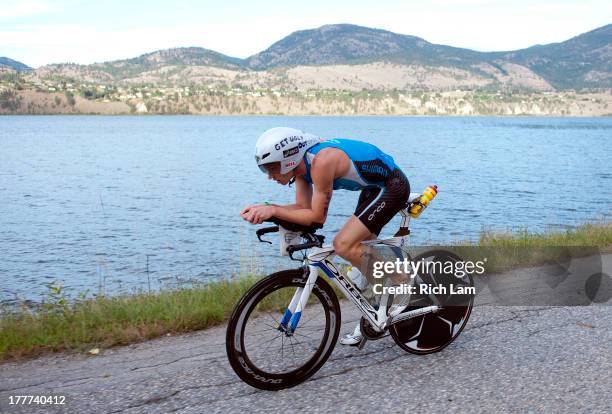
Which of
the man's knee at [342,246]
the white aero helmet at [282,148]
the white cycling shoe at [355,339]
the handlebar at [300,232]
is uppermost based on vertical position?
the white aero helmet at [282,148]

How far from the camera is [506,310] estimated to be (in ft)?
21.8

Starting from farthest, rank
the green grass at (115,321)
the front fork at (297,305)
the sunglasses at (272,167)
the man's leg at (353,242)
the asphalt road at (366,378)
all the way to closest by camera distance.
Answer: the green grass at (115,321) → the man's leg at (353,242) → the front fork at (297,305) → the sunglasses at (272,167) → the asphalt road at (366,378)

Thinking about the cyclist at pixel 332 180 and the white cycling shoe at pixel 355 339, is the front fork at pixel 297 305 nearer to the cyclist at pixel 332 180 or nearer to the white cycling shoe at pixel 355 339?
the cyclist at pixel 332 180

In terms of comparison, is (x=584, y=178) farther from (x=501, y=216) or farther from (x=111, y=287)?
(x=111, y=287)

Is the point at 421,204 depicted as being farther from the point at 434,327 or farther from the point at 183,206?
the point at 183,206

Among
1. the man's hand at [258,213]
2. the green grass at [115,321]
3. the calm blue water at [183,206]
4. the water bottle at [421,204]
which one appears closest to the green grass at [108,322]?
the green grass at [115,321]

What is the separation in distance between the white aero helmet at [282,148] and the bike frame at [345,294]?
0.69m

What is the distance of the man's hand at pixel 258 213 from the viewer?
437cm

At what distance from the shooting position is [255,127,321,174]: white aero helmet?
4.47 meters

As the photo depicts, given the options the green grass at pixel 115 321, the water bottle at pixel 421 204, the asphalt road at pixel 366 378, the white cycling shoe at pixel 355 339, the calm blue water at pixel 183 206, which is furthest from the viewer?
the calm blue water at pixel 183 206

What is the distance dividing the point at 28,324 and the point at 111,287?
31.4 ft

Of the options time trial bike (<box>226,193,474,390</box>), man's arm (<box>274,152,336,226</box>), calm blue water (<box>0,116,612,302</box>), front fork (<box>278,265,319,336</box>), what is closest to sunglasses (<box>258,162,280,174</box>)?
man's arm (<box>274,152,336,226</box>)

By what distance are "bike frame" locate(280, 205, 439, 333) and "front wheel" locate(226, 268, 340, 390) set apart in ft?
0.20

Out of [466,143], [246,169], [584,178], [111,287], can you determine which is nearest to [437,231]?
[111,287]
